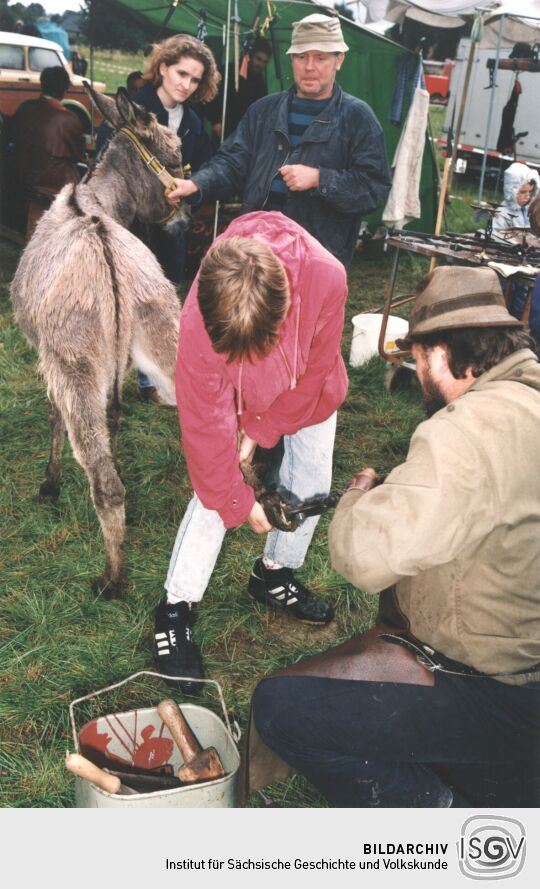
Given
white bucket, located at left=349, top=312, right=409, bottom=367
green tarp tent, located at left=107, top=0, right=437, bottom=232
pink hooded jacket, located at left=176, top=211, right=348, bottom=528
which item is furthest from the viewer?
green tarp tent, located at left=107, top=0, right=437, bottom=232

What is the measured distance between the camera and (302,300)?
2338mm

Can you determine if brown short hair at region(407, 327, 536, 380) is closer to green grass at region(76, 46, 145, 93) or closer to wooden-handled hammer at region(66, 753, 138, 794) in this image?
wooden-handled hammer at region(66, 753, 138, 794)

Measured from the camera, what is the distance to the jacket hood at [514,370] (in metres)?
1.92

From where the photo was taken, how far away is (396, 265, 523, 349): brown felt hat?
1.96 metres

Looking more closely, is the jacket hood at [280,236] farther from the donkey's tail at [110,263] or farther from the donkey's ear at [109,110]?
the donkey's ear at [109,110]

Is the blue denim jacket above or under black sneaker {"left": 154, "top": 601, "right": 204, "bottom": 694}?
above

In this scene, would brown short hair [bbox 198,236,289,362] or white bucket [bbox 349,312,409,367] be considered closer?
brown short hair [bbox 198,236,289,362]

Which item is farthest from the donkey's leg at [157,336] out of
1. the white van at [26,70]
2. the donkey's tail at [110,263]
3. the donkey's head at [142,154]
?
the white van at [26,70]

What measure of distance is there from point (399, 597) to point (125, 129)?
2800 millimetres

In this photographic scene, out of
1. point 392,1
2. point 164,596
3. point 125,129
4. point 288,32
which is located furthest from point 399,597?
point 392,1

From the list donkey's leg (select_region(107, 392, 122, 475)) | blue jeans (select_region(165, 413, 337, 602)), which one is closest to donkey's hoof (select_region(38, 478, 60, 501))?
donkey's leg (select_region(107, 392, 122, 475))

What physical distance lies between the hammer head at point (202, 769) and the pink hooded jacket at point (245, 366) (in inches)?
29.2
